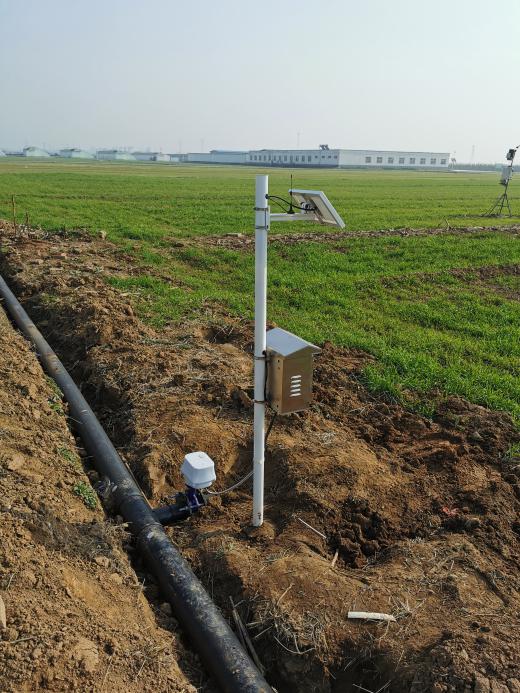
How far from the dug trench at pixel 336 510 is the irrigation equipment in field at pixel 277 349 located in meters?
0.68

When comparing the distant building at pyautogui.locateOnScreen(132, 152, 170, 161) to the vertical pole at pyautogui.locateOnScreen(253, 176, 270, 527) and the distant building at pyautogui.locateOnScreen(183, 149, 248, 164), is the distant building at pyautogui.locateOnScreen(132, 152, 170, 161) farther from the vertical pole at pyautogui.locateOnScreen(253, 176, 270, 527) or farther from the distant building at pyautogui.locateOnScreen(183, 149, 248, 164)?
the vertical pole at pyautogui.locateOnScreen(253, 176, 270, 527)

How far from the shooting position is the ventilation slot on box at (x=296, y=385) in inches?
139

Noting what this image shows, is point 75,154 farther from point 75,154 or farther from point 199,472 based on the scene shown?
point 199,472

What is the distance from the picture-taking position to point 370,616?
3109 millimetres

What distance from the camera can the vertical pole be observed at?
11.1 feet

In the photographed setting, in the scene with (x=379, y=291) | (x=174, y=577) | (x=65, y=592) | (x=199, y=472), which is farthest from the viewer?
(x=379, y=291)

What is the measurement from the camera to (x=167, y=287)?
980cm

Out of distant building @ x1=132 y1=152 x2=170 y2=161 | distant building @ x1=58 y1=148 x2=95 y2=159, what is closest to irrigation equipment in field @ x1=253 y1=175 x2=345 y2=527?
distant building @ x1=132 y1=152 x2=170 y2=161

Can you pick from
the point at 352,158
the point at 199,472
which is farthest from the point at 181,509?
the point at 352,158

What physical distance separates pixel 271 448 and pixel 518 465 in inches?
80.2

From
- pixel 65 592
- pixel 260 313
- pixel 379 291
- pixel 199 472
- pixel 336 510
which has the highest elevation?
pixel 260 313

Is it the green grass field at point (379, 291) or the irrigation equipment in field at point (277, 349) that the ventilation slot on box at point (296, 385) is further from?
the green grass field at point (379, 291)

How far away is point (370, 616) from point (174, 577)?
3.73 feet

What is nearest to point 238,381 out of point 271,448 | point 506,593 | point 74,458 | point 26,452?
point 271,448
